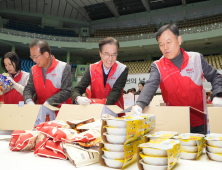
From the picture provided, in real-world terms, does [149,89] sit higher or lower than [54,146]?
higher

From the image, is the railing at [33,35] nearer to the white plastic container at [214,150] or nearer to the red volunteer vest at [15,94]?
the red volunteer vest at [15,94]

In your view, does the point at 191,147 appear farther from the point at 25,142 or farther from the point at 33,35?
the point at 33,35

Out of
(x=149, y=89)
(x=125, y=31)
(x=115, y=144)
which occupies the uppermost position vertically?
(x=125, y=31)

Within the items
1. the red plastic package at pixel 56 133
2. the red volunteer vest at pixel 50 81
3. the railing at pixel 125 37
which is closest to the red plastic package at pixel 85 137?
the red plastic package at pixel 56 133

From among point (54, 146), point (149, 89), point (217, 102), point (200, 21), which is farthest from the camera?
point (200, 21)

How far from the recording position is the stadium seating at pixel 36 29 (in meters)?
13.8

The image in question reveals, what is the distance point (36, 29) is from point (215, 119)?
609 inches

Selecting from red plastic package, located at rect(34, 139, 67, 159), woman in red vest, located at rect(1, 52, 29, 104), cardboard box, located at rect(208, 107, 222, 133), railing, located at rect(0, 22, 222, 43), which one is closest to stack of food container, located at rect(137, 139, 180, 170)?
red plastic package, located at rect(34, 139, 67, 159)

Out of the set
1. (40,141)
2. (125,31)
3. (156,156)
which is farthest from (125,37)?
(156,156)

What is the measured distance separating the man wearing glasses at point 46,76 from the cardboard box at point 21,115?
0.43 metres

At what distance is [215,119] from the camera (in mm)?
1121

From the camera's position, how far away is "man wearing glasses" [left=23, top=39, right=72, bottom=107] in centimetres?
211

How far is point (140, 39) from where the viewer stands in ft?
41.3

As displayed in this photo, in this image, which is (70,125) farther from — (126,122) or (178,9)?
(178,9)
